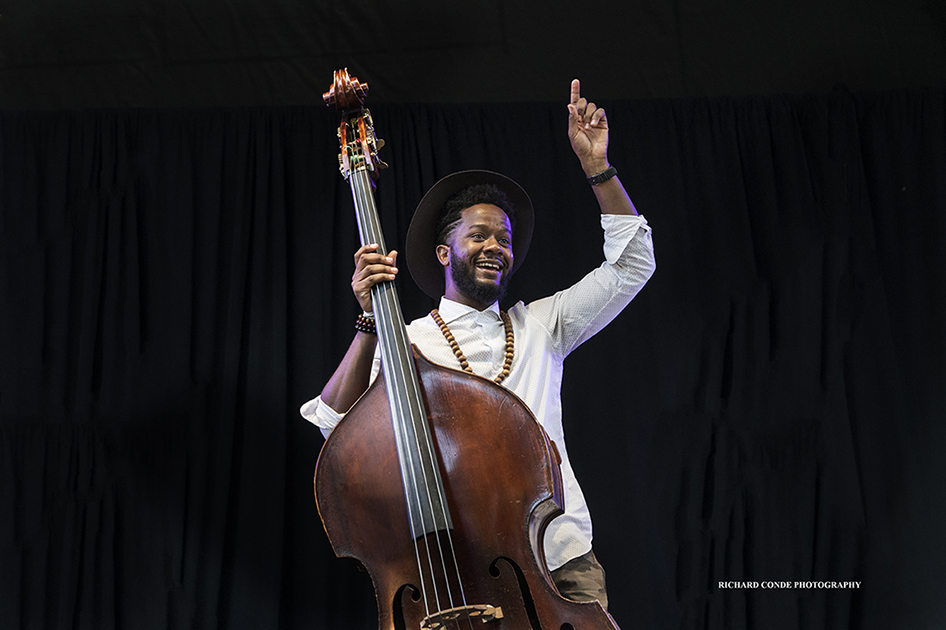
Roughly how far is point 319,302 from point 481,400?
5.33 feet

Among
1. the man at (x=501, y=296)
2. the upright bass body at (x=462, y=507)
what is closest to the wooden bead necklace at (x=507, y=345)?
the man at (x=501, y=296)

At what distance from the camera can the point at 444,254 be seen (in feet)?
6.30

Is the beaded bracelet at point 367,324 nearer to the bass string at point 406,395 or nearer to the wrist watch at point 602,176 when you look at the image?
the bass string at point 406,395

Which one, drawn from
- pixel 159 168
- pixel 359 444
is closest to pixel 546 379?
pixel 359 444

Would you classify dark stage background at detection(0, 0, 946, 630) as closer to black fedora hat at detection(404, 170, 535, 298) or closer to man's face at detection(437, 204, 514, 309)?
black fedora hat at detection(404, 170, 535, 298)

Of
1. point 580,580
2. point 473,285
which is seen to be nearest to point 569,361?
point 473,285

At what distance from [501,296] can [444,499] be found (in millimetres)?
706

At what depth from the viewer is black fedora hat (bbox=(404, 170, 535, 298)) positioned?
76.0 inches

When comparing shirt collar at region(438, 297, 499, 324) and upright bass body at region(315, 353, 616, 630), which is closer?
upright bass body at region(315, 353, 616, 630)

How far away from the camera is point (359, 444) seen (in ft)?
4.24

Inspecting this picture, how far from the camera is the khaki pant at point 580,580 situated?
4.92 feet

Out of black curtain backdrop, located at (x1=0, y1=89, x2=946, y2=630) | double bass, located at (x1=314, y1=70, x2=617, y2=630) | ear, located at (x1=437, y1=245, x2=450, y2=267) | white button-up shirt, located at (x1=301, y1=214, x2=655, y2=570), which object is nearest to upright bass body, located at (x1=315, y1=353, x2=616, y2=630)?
double bass, located at (x1=314, y1=70, x2=617, y2=630)

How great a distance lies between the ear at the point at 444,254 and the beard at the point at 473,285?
0.23 feet

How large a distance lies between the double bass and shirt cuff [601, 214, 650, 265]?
2.11 ft
